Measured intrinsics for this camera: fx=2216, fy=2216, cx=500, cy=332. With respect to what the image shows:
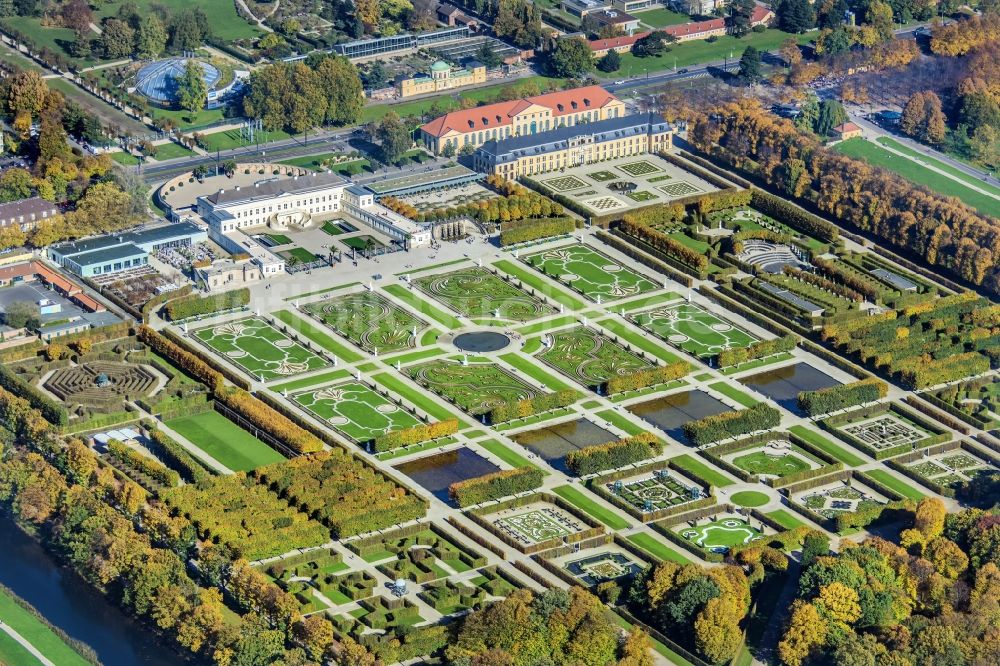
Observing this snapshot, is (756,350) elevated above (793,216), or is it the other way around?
(793,216)

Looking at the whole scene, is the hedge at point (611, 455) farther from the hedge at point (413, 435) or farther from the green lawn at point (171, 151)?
the green lawn at point (171, 151)

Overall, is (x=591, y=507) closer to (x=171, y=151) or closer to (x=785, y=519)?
(x=785, y=519)

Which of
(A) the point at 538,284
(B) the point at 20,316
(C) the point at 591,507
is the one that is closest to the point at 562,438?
(C) the point at 591,507

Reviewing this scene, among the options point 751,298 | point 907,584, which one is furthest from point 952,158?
point 907,584

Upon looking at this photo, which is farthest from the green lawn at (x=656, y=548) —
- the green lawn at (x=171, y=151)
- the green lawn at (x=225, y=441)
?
the green lawn at (x=171, y=151)

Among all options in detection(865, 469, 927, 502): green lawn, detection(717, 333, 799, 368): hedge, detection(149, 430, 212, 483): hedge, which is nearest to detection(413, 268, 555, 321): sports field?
detection(717, 333, 799, 368): hedge

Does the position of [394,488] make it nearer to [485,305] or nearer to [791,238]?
[485,305]
